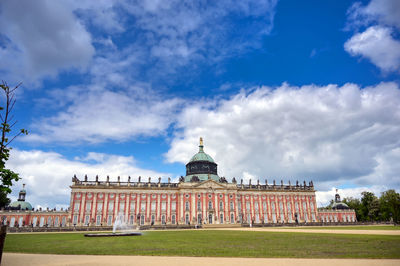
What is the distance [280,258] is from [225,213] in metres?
65.3

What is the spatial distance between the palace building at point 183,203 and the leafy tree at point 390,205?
19.3 m

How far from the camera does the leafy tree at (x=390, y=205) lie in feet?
170

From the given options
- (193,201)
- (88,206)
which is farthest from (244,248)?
(88,206)

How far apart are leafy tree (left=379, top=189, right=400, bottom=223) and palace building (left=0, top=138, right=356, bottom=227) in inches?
761

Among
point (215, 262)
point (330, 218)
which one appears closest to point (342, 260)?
point (215, 262)

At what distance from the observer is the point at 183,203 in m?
74.9

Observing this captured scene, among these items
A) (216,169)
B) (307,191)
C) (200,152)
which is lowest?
(307,191)

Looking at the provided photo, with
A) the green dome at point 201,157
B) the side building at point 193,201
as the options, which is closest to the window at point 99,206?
the side building at point 193,201

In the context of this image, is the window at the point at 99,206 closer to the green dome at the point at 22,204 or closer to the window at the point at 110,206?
the window at the point at 110,206

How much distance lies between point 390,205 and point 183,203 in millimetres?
47597

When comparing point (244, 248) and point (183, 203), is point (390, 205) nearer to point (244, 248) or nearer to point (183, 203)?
point (183, 203)

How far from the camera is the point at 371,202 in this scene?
9312cm

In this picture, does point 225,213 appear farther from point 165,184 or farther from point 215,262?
point 215,262

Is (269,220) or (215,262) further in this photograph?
(269,220)
